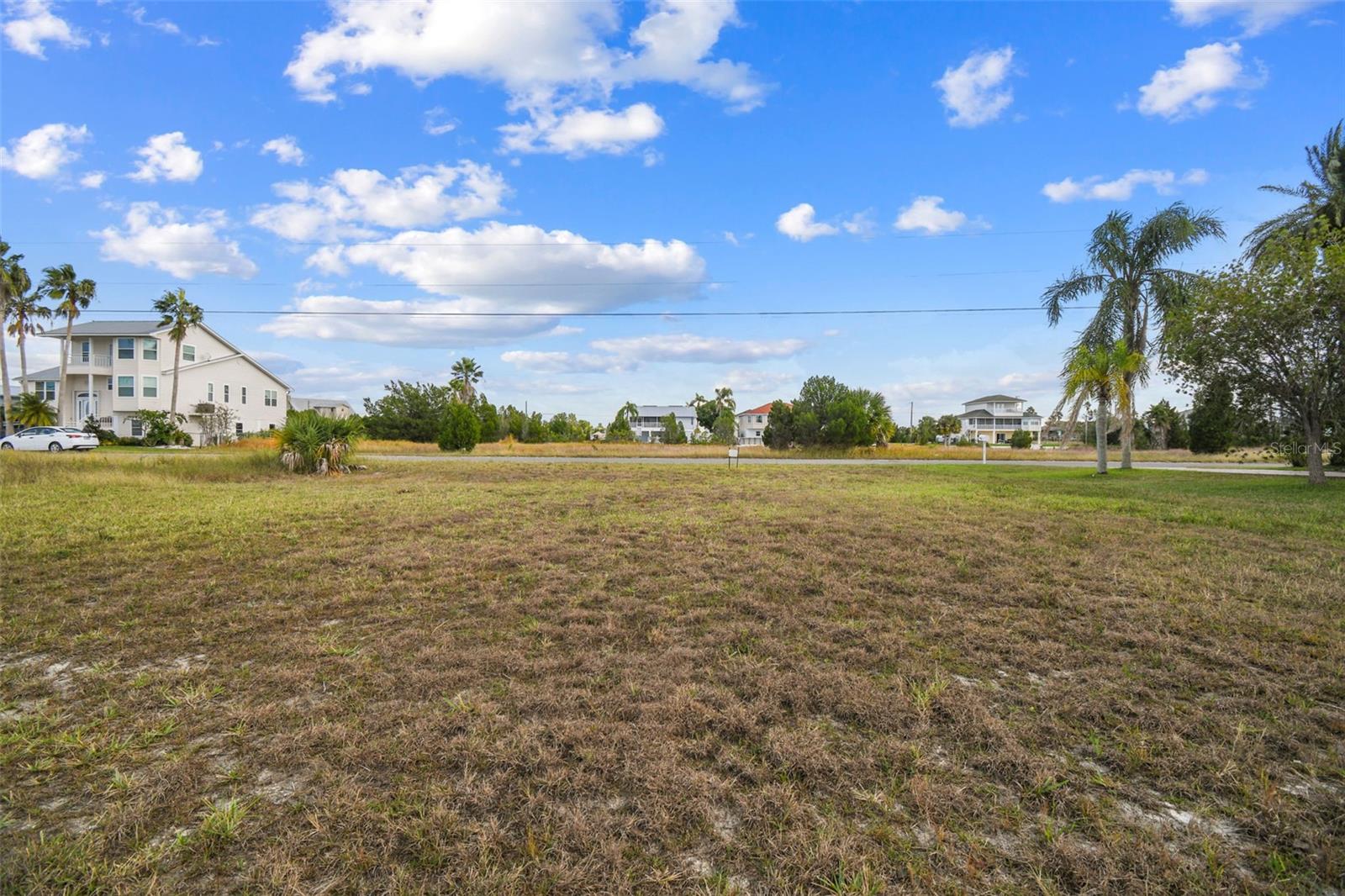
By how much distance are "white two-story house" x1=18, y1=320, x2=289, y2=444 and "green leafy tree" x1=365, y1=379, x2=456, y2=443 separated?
33.3 feet

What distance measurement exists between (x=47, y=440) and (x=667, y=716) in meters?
41.6

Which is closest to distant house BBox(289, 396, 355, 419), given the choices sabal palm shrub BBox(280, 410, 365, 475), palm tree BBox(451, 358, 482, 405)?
palm tree BBox(451, 358, 482, 405)

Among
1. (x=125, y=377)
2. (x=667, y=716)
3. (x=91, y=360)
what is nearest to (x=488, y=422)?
(x=125, y=377)

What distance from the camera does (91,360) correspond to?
1693 inches

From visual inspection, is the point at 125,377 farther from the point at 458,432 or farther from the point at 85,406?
the point at 458,432

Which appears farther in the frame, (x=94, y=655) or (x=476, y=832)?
(x=94, y=655)

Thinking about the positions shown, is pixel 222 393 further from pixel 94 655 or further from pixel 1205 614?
pixel 1205 614

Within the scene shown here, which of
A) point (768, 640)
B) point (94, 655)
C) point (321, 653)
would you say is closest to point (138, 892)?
point (321, 653)

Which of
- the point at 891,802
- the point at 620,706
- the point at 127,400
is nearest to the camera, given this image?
the point at 891,802

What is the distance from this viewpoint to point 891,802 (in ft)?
8.12

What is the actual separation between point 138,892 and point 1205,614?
681 centimetres

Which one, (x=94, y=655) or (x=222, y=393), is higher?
(x=222, y=393)

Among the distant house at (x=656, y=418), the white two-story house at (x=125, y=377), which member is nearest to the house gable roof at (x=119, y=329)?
the white two-story house at (x=125, y=377)

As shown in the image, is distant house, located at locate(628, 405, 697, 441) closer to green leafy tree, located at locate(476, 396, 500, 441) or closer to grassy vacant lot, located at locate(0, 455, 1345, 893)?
green leafy tree, located at locate(476, 396, 500, 441)
